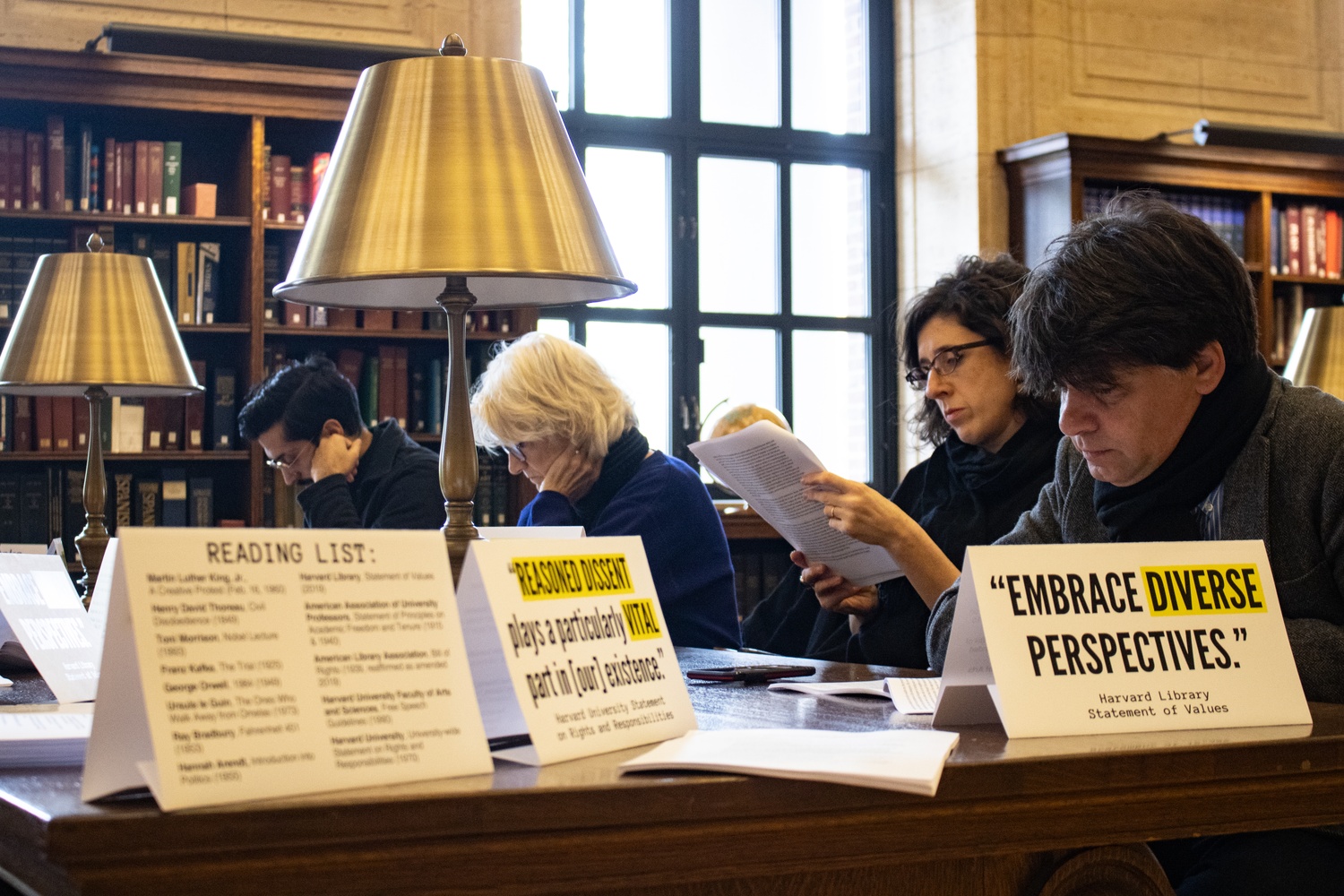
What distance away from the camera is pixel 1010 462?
2553 millimetres

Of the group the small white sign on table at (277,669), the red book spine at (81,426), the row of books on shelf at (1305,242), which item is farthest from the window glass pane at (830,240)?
the small white sign on table at (277,669)

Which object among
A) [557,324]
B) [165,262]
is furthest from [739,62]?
[165,262]

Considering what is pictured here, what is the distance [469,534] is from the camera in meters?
1.48

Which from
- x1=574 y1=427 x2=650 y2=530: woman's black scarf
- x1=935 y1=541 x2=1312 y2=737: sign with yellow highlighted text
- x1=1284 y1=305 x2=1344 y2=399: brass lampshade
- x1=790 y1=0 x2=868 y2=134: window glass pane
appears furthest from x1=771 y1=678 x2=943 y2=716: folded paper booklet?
x1=790 y1=0 x2=868 y2=134: window glass pane

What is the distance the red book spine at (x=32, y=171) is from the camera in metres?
4.50

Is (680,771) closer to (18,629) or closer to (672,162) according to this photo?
(18,629)

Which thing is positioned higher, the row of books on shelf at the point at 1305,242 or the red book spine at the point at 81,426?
the row of books on shelf at the point at 1305,242

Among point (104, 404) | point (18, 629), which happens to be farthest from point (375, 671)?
point (104, 404)

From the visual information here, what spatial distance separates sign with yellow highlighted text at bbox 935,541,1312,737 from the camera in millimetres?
1146

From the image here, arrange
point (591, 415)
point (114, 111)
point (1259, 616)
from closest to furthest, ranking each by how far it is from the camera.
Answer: point (1259, 616), point (591, 415), point (114, 111)

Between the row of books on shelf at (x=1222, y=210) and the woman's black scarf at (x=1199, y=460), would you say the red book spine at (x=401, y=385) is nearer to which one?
the row of books on shelf at (x=1222, y=210)

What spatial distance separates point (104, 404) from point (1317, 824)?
425 cm

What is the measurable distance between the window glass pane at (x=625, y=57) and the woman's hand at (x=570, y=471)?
3.16m

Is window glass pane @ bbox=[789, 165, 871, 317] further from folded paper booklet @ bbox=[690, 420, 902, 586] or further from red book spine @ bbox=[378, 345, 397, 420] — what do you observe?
folded paper booklet @ bbox=[690, 420, 902, 586]
